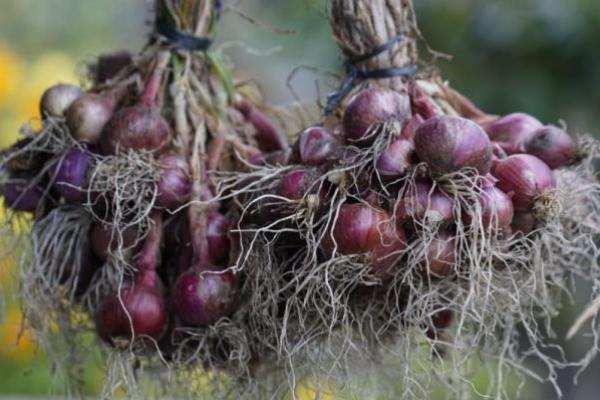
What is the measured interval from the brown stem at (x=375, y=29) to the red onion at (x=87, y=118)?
24cm

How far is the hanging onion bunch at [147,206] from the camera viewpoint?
2.74 feet

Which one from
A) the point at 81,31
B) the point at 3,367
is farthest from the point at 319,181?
the point at 81,31

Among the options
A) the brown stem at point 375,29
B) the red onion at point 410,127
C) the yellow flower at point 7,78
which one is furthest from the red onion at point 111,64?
the yellow flower at point 7,78

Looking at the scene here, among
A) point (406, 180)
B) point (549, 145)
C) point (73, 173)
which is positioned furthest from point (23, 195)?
point (549, 145)

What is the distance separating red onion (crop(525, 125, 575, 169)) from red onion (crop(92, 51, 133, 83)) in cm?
46

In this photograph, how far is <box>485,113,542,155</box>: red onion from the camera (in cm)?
84

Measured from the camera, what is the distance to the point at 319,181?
2.47 ft

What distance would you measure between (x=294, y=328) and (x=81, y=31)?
3216mm

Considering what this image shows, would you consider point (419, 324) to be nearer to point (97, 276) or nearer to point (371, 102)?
point (371, 102)

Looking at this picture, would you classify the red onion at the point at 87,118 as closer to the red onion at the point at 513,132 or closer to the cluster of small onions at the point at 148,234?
the cluster of small onions at the point at 148,234

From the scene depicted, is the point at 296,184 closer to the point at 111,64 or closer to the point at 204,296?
the point at 204,296

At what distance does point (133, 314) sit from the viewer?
0.82 meters

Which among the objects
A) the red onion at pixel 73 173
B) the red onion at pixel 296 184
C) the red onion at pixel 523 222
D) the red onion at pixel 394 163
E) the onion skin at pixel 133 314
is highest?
the red onion at pixel 394 163

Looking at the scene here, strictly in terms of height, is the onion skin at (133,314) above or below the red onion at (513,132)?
below
